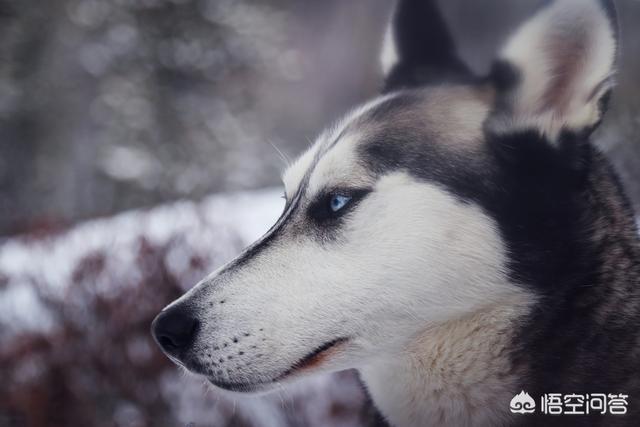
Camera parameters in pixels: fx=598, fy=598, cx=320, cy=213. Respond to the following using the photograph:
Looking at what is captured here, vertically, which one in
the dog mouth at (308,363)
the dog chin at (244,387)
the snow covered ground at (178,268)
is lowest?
the snow covered ground at (178,268)

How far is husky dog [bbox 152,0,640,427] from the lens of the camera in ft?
3.20

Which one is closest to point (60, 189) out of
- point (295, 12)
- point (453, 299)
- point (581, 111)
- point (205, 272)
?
point (205, 272)

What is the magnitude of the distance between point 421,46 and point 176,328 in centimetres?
76

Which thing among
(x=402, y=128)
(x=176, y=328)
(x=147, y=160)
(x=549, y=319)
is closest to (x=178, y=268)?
(x=147, y=160)

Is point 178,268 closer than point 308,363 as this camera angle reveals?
No

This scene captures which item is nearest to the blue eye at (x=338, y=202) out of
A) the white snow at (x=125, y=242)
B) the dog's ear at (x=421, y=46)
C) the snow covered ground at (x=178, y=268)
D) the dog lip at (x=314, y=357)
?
the dog lip at (x=314, y=357)

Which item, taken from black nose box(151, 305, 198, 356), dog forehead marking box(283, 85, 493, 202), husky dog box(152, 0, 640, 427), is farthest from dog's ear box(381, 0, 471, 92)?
black nose box(151, 305, 198, 356)

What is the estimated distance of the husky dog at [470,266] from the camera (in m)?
0.98

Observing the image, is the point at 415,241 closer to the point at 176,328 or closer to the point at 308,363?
the point at 308,363

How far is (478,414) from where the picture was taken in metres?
1.07

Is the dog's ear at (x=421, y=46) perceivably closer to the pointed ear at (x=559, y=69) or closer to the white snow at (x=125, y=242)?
the pointed ear at (x=559, y=69)

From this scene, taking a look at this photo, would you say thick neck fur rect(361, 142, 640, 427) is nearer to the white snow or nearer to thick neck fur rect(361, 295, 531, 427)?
thick neck fur rect(361, 295, 531, 427)

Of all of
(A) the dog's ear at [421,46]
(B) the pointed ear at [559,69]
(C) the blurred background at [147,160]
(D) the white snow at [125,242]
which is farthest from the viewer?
(D) the white snow at [125,242]

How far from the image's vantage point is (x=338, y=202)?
1.04 m
